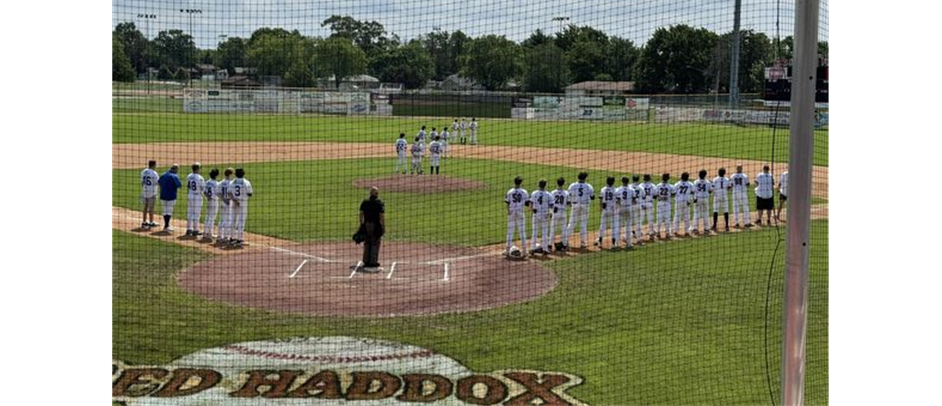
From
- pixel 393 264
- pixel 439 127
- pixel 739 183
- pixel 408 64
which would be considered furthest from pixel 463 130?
pixel 393 264

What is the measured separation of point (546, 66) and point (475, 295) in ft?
59.4

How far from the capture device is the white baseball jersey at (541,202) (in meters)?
15.9

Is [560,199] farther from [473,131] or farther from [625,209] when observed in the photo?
[473,131]

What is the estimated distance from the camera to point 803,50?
5344 mm

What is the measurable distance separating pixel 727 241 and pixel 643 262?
10.5 ft

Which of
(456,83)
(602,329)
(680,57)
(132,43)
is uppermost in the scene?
(680,57)

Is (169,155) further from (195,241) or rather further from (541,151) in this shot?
(195,241)

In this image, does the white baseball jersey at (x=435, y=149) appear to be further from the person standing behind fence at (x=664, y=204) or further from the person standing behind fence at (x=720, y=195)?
the person standing behind fence at (x=664, y=204)

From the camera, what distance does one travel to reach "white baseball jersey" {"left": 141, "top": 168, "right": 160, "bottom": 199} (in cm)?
1803

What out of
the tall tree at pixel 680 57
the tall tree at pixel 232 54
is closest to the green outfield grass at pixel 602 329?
the tall tree at pixel 232 54

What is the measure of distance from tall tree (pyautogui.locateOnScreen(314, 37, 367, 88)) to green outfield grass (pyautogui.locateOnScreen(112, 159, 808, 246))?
10.9ft

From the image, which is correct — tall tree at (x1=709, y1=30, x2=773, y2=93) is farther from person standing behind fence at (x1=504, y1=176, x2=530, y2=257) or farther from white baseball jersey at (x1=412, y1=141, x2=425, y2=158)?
person standing behind fence at (x1=504, y1=176, x2=530, y2=257)

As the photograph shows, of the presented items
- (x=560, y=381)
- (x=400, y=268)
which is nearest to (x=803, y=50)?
(x=560, y=381)

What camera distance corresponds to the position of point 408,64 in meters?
27.3
